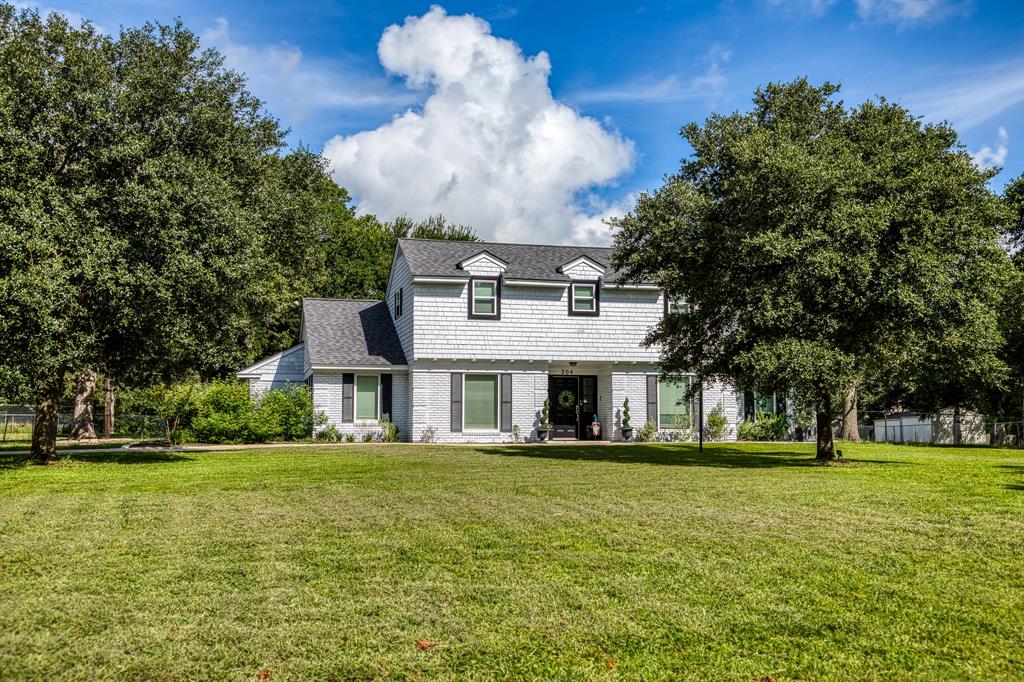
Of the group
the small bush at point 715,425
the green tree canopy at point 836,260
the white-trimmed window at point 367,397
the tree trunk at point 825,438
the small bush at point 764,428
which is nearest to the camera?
the green tree canopy at point 836,260

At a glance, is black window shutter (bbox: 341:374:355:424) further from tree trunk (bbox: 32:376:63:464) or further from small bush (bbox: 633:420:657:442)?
tree trunk (bbox: 32:376:63:464)

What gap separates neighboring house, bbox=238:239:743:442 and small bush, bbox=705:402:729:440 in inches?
15.6

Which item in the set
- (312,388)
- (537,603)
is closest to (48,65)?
(312,388)

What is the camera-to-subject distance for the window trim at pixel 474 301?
2855 centimetres

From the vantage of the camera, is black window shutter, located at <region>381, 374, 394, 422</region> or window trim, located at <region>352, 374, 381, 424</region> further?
black window shutter, located at <region>381, 374, 394, 422</region>

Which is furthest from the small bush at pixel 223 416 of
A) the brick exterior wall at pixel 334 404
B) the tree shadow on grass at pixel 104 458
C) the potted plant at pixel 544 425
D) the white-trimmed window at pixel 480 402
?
the potted plant at pixel 544 425

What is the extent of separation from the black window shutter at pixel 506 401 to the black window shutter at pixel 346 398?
544 centimetres

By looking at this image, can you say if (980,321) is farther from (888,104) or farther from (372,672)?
(372,672)

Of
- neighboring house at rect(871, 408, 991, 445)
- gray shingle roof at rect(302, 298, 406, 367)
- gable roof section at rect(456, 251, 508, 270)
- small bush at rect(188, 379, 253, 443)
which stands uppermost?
gable roof section at rect(456, 251, 508, 270)

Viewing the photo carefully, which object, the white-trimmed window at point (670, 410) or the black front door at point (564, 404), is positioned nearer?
the white-trimmed window at point (670, 410)

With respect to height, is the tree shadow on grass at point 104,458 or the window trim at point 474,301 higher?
the window trim at point 474,301

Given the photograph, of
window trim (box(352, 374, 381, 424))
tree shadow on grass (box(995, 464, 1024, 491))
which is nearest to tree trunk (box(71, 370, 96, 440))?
window trim (box(352, 374, 381, 424))

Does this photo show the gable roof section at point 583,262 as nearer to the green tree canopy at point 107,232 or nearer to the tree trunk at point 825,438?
the tree trunk at point 825,438

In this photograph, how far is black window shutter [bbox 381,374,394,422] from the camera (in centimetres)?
2916
